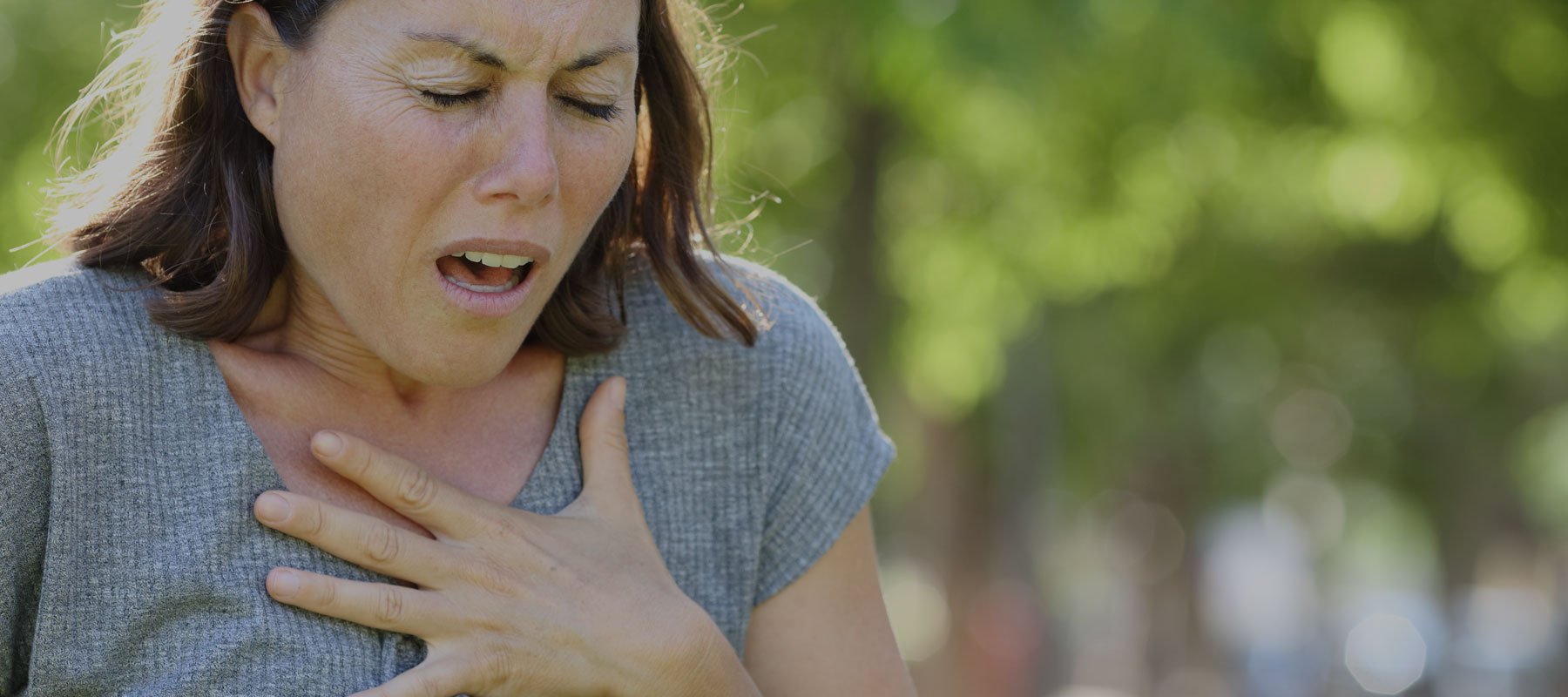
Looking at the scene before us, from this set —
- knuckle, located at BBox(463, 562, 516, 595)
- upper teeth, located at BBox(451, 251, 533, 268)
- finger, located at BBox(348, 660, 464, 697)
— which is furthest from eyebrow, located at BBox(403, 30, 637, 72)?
finger, located at BBox(348, 660, 464, 697)

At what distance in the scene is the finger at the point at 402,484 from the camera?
2.25 metres

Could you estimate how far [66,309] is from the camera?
2.20 meters

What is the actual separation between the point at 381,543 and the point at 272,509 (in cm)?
14

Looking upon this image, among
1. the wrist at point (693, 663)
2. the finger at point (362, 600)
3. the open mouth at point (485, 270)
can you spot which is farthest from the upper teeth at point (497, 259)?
the wrist at point (693, 663)

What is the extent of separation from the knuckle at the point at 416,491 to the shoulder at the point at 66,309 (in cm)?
39

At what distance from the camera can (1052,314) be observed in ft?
49.0

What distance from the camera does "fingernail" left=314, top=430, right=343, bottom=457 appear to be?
2242 mm

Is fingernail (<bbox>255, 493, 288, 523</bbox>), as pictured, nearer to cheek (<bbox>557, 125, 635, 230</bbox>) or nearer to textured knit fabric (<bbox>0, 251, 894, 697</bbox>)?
textured knit fabric (<bbox>0, 251, 894, 697</bbox>)

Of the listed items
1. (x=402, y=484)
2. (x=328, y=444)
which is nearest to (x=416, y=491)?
(x=402, y=484)

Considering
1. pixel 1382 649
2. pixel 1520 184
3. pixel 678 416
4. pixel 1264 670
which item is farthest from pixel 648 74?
pixel 1382 649

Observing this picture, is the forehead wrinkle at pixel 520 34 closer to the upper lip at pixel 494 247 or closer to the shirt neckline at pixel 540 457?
the upper lip at pixel 494 247

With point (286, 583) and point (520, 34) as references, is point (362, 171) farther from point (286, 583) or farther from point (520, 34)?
point (286, 583)

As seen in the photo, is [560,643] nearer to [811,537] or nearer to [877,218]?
[811,537]

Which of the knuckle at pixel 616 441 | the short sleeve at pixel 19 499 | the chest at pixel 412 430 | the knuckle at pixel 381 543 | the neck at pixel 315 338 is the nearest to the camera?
the short sleeve at pixel 19 499
